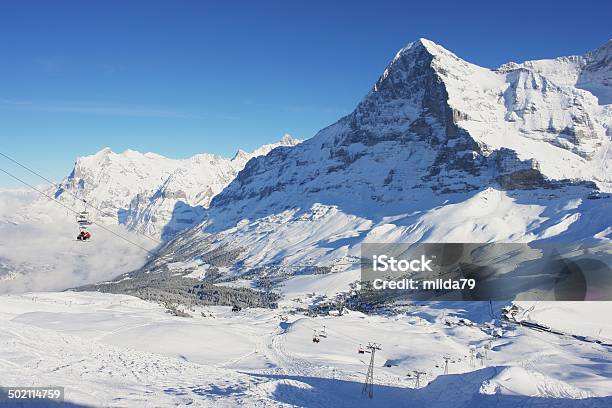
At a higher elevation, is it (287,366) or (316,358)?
(287,366)

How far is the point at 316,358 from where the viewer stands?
72500 millimetres

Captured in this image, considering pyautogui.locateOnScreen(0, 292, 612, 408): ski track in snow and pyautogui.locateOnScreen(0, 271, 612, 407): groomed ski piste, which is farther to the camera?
pyautogui.locateOnScreen(0, 271, 612, 407): groomed ski piste

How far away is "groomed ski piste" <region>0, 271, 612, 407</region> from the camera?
115 ft

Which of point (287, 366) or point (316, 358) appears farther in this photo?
point (316, 358)

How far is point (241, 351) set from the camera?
73188 millimetres

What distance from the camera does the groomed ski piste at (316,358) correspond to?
34.9 meters

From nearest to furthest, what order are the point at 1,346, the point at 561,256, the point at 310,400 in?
the point at 310,400
the point at 1,346
the point at 561,256

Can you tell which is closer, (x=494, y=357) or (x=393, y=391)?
(x=393, y=391)

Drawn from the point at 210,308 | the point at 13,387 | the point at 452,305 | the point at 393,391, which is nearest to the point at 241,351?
the point at 393,391

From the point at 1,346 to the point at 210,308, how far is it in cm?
15062

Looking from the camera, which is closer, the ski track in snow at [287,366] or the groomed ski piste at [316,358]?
the ski track in snow at [287,366]

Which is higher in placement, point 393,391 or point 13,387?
point 13,387

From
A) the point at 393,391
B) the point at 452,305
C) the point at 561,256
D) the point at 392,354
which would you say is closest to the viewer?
the point at 393,391

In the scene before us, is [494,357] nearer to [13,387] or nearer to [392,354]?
[392,354]
